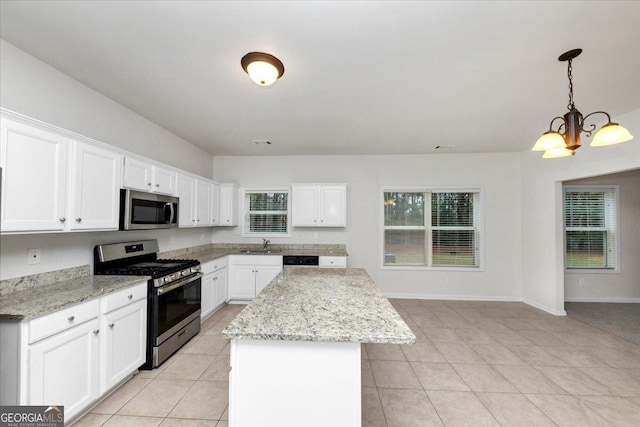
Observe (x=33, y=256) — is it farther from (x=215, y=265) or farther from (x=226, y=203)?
(x=226, y=203)

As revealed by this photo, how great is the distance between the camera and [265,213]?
17.2 ft

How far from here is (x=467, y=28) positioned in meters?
1.76

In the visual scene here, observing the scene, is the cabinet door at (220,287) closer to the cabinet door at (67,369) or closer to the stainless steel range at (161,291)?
the stainless steel range at (161,291)

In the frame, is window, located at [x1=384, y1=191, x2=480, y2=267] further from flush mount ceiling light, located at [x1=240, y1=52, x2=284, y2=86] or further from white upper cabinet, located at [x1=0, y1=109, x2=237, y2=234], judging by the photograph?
white upper cabinet, located at [x1=0, y1=109, x2=237, y2=234]

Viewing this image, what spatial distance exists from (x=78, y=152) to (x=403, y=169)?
463 centimetres

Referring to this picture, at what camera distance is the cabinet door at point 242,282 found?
174 inches

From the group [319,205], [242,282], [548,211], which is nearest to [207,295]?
[242,282]

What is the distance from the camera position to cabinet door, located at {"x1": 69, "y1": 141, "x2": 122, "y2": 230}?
2.04 m

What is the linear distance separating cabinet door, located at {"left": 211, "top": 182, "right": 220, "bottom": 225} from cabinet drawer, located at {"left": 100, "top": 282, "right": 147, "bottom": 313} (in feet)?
6.99

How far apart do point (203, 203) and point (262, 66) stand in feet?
8.97

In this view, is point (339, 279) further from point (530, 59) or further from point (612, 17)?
point (612, 17)

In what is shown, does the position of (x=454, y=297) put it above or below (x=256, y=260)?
below

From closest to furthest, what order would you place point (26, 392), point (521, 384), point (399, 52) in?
1. point (26, 392)
2. point (399, 52)
3. point (521, 384)

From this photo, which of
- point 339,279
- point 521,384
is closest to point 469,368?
point 521,384
